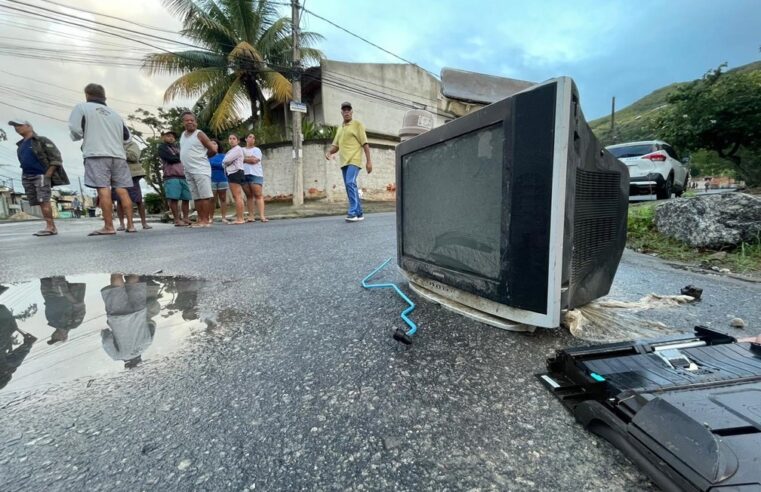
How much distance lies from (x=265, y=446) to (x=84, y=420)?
0.42 m

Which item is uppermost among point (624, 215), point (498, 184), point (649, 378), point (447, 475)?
point (498, 184)

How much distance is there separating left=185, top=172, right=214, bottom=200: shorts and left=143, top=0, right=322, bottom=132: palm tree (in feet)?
24.1

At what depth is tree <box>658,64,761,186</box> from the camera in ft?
22.7

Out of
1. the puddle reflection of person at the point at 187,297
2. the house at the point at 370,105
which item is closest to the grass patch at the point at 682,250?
the puddle reflection of person at the point at 187,297

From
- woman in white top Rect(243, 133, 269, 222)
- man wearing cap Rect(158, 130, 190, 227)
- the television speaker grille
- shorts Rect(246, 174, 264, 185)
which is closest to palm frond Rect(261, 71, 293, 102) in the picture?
woman in white top Rect(243, 133, 269, 222)

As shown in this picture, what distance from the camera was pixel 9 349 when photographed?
1030mm

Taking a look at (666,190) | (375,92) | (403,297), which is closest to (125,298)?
(403,297)

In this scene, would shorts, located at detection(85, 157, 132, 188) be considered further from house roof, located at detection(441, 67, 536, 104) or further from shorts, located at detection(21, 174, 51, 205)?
house roof, located at detection(441, 67, 536, 104)

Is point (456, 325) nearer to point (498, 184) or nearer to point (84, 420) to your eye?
point (498, 184)

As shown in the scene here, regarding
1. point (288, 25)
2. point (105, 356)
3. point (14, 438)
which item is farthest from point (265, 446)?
point (288, 25)

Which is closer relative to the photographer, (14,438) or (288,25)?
(14,438)

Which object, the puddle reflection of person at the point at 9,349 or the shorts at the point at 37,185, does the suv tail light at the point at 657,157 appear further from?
the shorts at the point at 37,185

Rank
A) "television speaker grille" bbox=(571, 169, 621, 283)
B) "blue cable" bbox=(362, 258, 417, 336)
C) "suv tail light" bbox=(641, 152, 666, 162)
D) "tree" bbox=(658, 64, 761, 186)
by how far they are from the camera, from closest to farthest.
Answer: "television speaker grille" bbox=(571, 169, 621, 283) → "blue cable" bbox=(362, 258, 417, 336) → "suv tail light" bbox=(641, 152, 666, 162) → "tree" bbox=(658, 64, 761, 186)

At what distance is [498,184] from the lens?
3.37 ft
